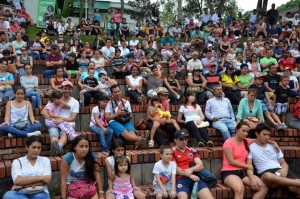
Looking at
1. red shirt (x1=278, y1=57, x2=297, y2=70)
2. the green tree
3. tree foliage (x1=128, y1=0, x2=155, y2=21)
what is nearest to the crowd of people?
red shirt (x1=278, y1=57, x2=297, y2=70)

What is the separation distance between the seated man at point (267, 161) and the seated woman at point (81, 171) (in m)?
2.24

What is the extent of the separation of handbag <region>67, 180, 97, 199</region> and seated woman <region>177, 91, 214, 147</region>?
96.7 inches

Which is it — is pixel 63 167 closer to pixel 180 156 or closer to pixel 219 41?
pixel 180 156

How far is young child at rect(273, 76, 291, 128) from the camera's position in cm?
873

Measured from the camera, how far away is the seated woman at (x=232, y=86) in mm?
9555

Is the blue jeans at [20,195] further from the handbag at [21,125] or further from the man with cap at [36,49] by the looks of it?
the man with cap at [36,49]

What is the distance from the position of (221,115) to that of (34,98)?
3.53m

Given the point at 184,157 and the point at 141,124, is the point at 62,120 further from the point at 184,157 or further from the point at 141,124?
the point at 184,157

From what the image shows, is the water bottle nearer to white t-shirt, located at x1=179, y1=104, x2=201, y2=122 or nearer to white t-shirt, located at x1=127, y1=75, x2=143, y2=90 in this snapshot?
white t-shirt, located at x1=179, y1=104, x2=201, y2=122

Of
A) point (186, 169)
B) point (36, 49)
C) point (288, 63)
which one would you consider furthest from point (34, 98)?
point (288, 63)

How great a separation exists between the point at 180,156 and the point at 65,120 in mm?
2044

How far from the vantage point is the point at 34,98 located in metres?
7.77

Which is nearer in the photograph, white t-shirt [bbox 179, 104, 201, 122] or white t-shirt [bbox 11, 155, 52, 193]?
white t-shirt [bbox 11, 155, 52, 193]

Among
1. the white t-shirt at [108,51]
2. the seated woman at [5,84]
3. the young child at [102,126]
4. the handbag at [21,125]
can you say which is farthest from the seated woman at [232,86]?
the handbag at [21,125]
